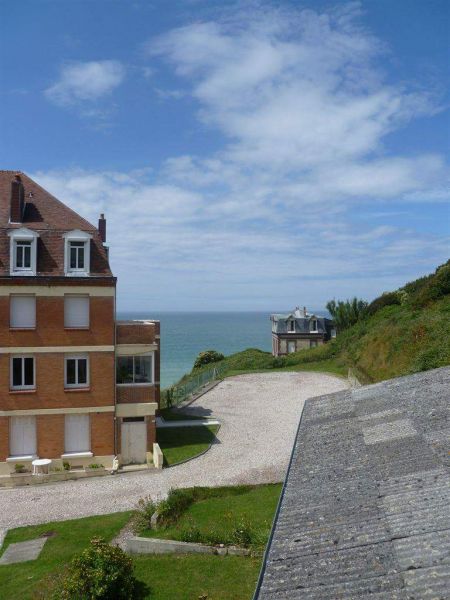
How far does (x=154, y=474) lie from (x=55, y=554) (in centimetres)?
781

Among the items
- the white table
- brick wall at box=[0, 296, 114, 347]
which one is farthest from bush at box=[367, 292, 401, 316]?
the white table

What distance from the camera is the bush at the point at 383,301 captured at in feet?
179

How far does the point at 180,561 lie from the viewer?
13039 mm

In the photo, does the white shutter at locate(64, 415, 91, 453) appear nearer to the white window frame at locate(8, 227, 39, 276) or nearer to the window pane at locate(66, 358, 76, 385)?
the window pane at locate(66, 358, 76, 385)

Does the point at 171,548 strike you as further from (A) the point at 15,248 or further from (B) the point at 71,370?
(A) the point at 15,248

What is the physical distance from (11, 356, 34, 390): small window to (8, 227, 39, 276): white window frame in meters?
3.84

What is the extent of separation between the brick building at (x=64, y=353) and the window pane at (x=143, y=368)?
0.05 m

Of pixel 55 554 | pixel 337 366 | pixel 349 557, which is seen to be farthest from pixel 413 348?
pixel 349 557

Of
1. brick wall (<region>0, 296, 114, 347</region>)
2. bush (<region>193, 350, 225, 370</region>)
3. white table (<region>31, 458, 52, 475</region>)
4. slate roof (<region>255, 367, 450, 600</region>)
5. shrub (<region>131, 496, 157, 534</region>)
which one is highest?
brick wall (<region>0, 296, 114, 347</region>)

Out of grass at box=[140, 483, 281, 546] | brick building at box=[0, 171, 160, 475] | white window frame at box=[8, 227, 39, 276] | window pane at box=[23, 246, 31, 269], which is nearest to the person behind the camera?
grass at box=[140, 483, 281, 546]

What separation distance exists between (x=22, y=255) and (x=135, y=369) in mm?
7294

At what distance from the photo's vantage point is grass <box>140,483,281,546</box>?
14295mm

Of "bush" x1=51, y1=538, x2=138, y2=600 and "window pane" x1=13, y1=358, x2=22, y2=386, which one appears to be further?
"window pane" x1=13, y1=358, x2=22, y2=386

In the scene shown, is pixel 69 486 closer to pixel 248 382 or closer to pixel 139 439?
pixel 139 439
